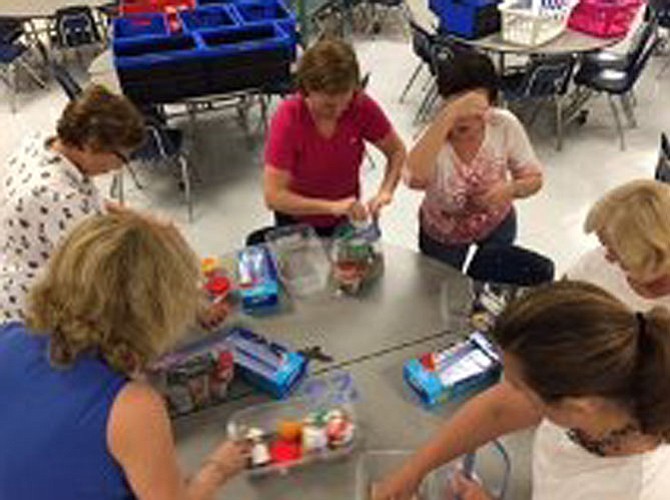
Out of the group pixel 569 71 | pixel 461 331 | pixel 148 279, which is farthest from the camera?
pixel 569 71

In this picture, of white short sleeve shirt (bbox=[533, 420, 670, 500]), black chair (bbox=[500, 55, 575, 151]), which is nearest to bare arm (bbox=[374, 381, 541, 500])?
white short sleeve shirt (bbox=[533, 420, 670, 500])

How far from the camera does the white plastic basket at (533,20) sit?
17.8 feet

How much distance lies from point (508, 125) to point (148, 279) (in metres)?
1.83

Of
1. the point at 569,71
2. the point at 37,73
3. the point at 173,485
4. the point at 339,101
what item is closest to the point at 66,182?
the point at 339,101

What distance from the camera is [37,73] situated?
7.13 metres

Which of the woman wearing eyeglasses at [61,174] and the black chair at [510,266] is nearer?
the woman wearing eyeglasses at [61,174]

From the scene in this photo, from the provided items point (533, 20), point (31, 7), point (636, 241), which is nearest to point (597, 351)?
point (636, 241)

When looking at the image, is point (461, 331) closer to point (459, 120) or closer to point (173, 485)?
point (459, 120)

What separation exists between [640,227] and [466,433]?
2.51 ft

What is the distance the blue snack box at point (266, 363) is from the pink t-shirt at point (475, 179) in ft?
3.32

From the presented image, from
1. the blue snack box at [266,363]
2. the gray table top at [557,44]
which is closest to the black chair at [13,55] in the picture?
the gray table top at [557,44]

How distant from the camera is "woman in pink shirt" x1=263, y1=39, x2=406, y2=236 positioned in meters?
2.82

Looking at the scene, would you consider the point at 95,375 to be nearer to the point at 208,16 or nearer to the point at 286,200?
the point at 286,200

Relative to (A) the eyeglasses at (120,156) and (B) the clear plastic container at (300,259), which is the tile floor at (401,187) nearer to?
(B) the clear plastic container at (300,259)
